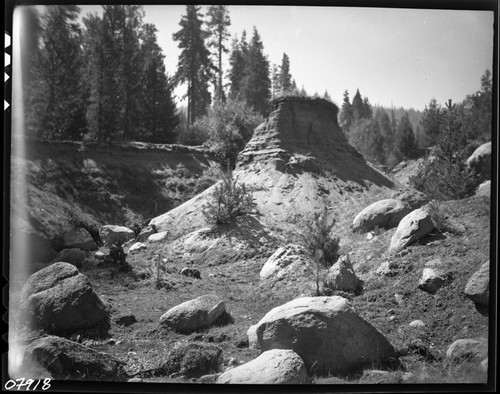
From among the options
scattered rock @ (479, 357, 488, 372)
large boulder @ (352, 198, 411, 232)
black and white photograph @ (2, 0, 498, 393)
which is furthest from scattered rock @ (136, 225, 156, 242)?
scattered rock @ (479, 357, 488, 372)

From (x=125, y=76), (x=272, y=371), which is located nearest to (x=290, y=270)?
(x=272, y=371)

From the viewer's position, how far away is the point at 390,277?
6.70 metres

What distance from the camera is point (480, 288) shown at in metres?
4.97

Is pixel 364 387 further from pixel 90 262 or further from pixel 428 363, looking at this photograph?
pixel 90 262

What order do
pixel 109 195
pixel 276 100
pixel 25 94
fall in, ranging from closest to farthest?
pixel 25 94 < pixel 276 100 < pixel 109 195

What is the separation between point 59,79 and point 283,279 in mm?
9133

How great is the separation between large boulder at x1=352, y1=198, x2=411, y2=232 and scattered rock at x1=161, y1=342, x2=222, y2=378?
599cm

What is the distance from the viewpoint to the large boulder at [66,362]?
172 inches

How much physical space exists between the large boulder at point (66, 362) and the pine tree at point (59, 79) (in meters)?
3.45

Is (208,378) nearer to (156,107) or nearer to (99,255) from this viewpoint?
(99,255)

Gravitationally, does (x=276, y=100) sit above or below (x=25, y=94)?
above

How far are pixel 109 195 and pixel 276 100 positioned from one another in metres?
8.54

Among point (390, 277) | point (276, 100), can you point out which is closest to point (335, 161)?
point (276, 100)

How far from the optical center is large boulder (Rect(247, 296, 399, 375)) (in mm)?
4547
